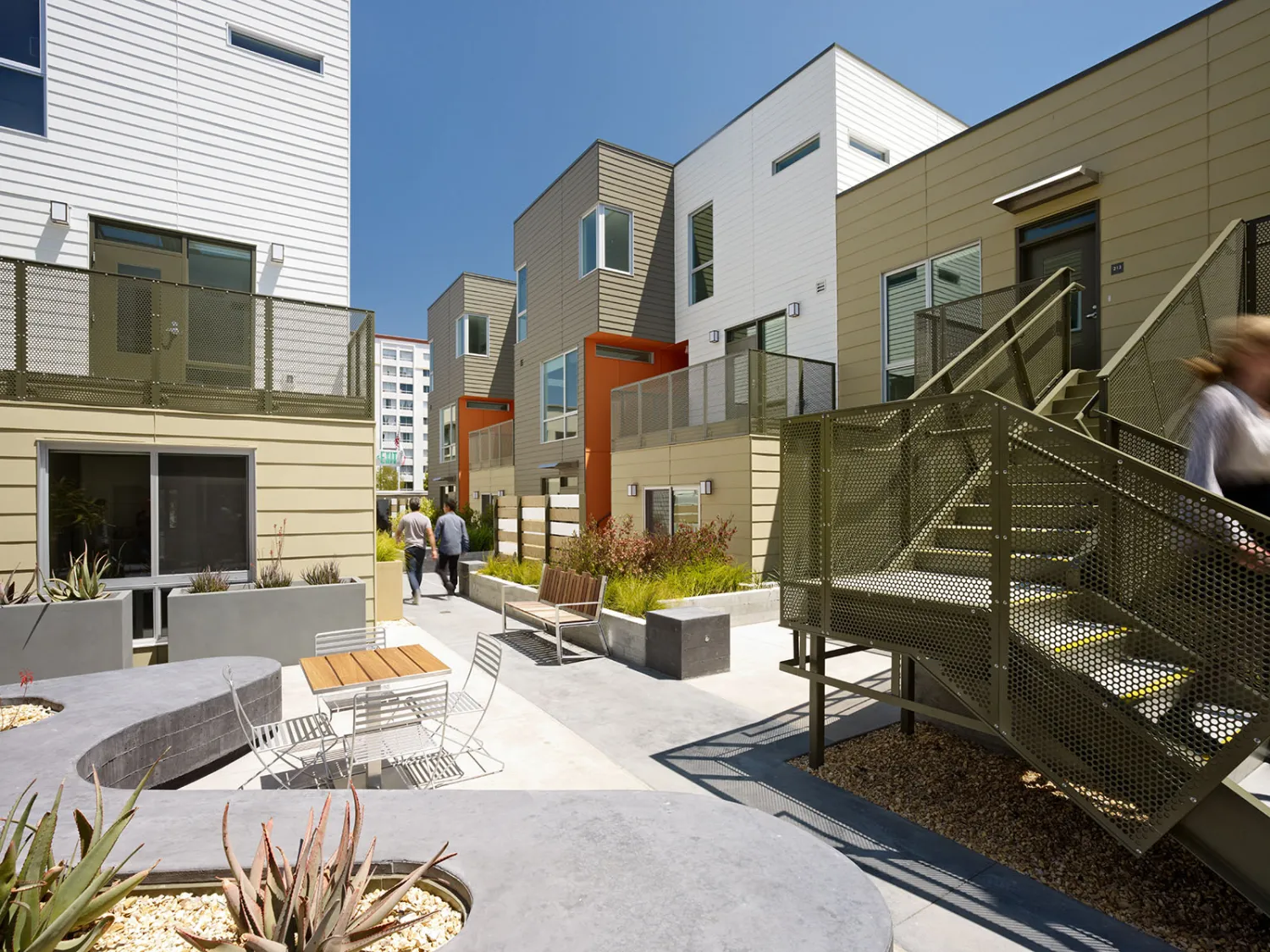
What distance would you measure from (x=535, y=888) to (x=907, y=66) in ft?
54.5

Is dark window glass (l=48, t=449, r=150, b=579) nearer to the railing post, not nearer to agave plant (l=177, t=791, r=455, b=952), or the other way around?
the railing post

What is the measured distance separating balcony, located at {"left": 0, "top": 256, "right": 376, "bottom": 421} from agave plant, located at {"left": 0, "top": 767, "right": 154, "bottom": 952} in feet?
23.2

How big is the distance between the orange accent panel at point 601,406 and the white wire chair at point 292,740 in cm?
1121

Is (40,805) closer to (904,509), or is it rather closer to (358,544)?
(904,509)

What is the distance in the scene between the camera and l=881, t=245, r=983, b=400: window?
10.7 meters

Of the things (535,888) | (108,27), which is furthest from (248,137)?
(535,888)

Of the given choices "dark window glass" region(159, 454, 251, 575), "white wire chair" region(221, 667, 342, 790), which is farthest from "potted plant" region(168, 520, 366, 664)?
"white wire chair" region(221, 667, 342, 790)

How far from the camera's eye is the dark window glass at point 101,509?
735cm

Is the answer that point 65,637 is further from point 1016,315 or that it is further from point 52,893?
point 1016,315

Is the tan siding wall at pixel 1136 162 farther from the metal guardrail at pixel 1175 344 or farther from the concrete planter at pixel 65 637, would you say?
the concrete planter at pixel 65 637

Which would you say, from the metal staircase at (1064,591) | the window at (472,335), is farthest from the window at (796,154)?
the window at (472,335)

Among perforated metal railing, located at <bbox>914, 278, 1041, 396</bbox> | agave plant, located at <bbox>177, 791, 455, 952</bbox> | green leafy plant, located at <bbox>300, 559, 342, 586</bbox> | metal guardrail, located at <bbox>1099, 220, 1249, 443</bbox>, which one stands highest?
perforated metal railing, located at <bbox>914, 278, 1041, 396</bbox>

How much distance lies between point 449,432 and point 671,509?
1592 centimetres

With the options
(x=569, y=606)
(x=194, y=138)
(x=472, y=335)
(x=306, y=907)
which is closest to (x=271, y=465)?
(x=569, y=606)
